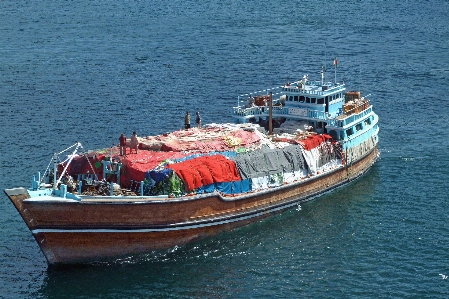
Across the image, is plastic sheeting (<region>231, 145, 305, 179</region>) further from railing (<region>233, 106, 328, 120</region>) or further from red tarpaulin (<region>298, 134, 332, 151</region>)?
railing (<region>233, 106, 328, 120</region>)

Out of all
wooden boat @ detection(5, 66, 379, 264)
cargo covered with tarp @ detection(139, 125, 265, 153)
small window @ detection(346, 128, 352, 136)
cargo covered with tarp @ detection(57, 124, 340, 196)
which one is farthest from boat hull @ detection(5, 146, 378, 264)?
small window @ detection(346, 128, 352, 136)

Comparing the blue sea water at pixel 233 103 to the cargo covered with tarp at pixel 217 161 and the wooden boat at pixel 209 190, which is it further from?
the cargo covered with tarp at pixel 217 161

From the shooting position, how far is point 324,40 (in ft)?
434

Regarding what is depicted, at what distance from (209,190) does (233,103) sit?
121 feet

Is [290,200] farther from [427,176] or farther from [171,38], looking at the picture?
[171,38]

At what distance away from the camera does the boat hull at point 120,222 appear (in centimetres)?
5716

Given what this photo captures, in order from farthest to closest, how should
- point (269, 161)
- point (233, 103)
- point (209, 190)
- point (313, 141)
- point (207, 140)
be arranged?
point (233, 103), point (313, 141), point (207, 140), point (269, 161), point (209, 190)

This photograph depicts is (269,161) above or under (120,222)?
above

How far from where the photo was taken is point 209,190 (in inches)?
2491

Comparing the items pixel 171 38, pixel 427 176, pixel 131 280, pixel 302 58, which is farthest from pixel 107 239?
pixel 171 38

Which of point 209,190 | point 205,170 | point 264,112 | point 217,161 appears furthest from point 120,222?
point 264,112

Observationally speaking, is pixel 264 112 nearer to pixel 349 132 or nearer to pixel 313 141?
pixel 313 141

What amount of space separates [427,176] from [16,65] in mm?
63924

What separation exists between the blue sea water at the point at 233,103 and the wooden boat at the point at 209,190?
54.1 inches
